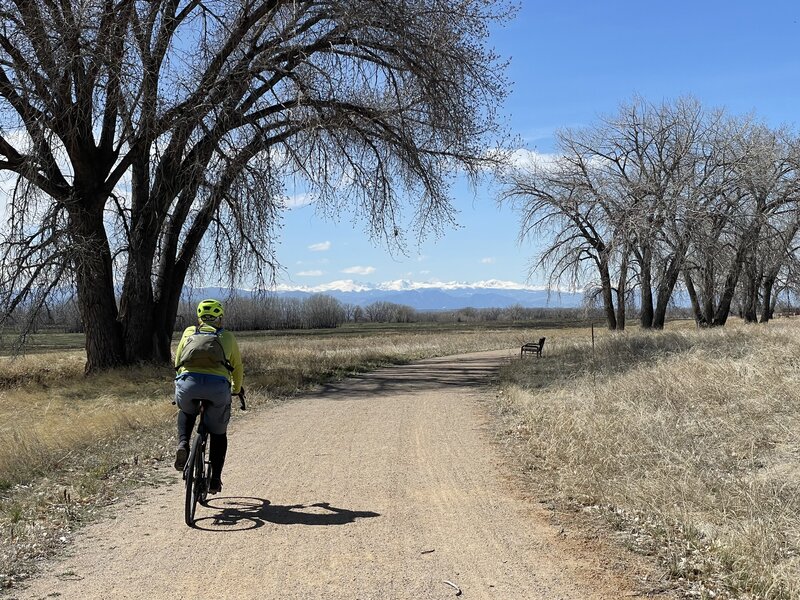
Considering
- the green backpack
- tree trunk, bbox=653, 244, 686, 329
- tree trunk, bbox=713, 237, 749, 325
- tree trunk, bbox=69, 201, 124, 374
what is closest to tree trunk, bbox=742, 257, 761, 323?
tree trunk, bbox=713, 237, 749, 325

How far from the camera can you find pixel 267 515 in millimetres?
6355

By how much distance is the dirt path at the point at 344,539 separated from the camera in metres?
4.66

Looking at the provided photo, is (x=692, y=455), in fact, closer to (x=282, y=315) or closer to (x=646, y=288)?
(x=646, y=288)

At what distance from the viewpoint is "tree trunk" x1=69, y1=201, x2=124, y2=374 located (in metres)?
19.0

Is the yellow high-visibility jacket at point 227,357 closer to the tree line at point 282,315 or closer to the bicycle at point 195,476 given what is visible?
the bicycle at point 195,476

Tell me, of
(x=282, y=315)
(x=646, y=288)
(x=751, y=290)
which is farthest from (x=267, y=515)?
(x=282, y=315)

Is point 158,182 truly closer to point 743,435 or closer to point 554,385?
point 554,385

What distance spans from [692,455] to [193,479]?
5129 mm

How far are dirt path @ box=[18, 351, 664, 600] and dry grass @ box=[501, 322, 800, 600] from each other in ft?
2.14

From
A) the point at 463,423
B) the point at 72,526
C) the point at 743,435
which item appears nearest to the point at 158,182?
the point at 463,423

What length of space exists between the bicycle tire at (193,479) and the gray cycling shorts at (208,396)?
8.1 inches

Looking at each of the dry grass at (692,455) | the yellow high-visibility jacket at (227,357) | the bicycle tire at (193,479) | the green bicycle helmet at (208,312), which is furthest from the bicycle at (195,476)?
the dry grass at (692,455)

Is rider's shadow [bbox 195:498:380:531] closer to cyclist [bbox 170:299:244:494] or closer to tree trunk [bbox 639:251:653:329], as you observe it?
cyclist [bbox 170:299:244:494]

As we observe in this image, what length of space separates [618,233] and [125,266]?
17.3m
